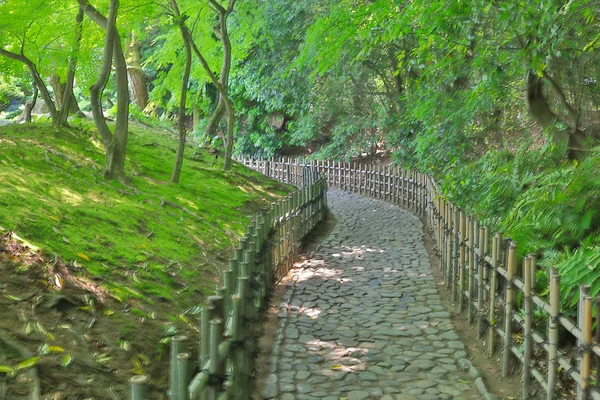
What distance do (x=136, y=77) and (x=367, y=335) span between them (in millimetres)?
18431

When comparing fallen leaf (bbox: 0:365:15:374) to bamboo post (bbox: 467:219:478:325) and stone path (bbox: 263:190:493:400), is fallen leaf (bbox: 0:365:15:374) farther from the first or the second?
bamboo post (bbox: 467:219:478:325)

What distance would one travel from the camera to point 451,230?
25.0 ft

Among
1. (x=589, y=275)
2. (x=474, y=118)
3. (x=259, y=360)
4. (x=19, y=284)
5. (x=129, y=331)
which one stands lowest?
(x=259, y=360)

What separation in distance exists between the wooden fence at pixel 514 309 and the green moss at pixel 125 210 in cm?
296

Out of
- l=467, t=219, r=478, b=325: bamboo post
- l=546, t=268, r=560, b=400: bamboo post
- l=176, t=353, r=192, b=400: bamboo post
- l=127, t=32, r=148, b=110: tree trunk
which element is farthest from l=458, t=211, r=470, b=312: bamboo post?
l=127, t=32, r=148, b=110: tree trunk

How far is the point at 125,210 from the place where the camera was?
776 centimetres

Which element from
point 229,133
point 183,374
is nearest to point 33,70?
point 229,133

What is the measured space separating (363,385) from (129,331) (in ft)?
6.54

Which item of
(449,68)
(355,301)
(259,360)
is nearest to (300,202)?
(355,301)

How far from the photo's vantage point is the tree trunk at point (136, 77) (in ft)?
70.5

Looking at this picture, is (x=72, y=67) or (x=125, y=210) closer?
(x=125, y=210)

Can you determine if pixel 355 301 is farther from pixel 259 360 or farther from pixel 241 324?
pixel 241 324

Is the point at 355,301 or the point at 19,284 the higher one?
the point at 19,284

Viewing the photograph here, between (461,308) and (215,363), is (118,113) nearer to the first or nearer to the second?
(461,308)
